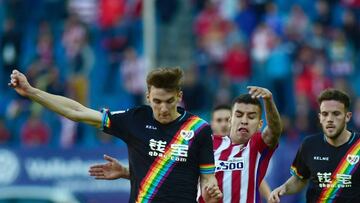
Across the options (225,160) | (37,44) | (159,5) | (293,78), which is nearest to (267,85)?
Answer: (293,78)

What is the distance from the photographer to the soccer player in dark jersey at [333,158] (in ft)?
35.3

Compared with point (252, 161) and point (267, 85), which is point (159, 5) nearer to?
point (267, 85)

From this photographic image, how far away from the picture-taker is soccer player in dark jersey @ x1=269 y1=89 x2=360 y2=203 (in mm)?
10766

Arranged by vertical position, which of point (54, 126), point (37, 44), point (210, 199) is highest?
point (37, 44)

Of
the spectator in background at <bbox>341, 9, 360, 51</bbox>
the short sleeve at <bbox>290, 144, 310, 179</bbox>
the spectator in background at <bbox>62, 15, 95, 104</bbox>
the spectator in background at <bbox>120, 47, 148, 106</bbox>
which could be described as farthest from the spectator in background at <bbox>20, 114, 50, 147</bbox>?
the short sleeve at <bbox>290, 144, 310, 179</bbox>

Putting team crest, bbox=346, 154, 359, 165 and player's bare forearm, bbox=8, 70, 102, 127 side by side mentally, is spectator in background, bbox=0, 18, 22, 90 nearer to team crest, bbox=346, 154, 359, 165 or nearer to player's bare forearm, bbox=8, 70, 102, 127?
team crest, bbox=346, 154, 359, 165

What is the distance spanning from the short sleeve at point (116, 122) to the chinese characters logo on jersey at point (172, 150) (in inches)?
11.1

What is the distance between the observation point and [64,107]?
977 centimetres

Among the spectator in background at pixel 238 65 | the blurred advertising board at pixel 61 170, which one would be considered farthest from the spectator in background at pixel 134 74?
the blurred advertising board at pixel 61 170

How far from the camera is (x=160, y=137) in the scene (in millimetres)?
9930

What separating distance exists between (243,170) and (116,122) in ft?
5.15

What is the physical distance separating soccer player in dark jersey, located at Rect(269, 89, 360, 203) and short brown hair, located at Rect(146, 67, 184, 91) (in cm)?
178

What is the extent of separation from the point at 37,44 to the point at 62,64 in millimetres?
858

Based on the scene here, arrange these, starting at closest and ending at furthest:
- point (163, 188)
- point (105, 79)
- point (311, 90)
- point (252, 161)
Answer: point (163, 188)
point (252, 161)
point (311, 90)
point (105, 79)
